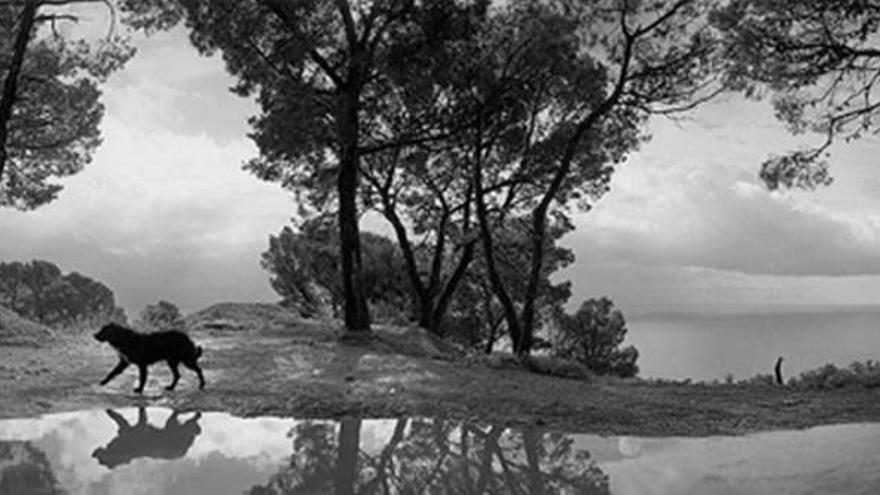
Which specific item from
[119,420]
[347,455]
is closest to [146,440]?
[119,420]

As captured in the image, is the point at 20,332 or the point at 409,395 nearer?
the point at 409,395

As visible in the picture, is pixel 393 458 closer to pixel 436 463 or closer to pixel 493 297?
pixel 436 463

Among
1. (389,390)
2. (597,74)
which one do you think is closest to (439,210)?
(597,74)

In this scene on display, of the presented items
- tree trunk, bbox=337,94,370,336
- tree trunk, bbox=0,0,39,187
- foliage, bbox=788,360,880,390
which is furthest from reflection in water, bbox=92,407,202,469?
tree trunk, bbox=0,0,39,187

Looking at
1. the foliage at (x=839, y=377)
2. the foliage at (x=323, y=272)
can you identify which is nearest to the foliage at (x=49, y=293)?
the foliage at (x=323, y=272)

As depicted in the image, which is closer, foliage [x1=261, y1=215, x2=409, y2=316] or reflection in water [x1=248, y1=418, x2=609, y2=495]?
reflection in water [x1=248, y1=418, x2=609, y2=495]

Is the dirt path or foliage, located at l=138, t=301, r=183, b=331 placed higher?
foliage, located at l=138, t=301, r=183, b=331

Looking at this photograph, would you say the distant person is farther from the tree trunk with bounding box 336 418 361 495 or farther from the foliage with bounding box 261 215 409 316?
the foliage with bounding box 261 215 409 316

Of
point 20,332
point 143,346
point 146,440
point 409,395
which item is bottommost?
point 146,440

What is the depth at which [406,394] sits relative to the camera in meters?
14.0

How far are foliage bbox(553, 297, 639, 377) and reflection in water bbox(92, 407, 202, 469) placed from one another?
1582 inches

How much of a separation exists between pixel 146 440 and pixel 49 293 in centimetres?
4728

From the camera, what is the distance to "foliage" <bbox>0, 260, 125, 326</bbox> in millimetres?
53250

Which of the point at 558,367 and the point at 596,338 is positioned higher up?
the point at 596,338
